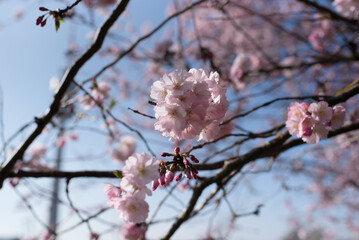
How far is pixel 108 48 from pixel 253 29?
4.61 meters

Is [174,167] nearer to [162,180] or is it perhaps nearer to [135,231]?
[162,180]

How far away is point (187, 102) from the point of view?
957 mm

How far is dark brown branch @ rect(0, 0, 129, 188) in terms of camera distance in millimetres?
1396

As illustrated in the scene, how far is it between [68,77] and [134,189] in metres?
0.76

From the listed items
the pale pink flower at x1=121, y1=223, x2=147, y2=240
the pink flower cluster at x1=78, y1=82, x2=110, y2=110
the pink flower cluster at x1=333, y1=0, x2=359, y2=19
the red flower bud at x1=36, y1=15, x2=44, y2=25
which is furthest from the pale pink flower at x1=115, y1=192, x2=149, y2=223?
the pink flower cluster at x1=333, y1=0, x2=359, y2=19

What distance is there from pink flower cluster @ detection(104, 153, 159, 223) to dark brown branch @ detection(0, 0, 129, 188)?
67cm

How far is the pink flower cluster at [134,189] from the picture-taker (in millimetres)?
1061

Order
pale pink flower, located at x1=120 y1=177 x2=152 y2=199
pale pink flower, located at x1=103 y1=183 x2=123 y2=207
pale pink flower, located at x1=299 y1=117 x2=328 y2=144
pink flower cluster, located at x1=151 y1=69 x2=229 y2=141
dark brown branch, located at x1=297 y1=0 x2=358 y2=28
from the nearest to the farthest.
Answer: pink flower cluster, located at x1=151 y1=69 x2=229 y2=141
pale pink flower, located at x1=120 y1=177 x2=152 y2=199
pale pink flower, located at x1=103 y1=183 x2=123 y2=207
pale pink flower, located at x1=299 y1=117 x2=328 y2=144
dark brown branch, located at x1=297 y1=0 x2=358 y2=28

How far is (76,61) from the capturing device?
1470 millimetres

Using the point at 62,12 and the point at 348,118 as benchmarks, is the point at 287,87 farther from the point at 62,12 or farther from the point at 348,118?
the point at 62,12

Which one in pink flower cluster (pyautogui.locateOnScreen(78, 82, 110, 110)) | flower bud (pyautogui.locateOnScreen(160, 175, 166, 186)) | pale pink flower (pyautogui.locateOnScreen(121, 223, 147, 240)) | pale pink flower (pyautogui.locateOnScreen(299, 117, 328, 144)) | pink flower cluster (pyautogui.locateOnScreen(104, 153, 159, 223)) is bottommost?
flower bud (pyautogui.locateOnScreen(160, 175, 166, 186))

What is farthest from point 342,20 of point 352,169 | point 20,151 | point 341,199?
point 341,199

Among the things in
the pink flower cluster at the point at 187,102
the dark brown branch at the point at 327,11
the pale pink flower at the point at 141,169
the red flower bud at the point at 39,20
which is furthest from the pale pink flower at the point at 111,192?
the dark brown branch at the point at 327,11

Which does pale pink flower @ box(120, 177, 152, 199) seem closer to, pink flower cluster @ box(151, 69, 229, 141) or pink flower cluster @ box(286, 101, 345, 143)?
pink flower cluster @ box(151, 69, 229, 141)
